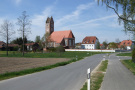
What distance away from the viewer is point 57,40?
308 ft

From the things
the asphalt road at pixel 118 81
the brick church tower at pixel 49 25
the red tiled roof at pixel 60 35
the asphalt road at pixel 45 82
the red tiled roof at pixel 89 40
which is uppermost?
the brick church tower at pixel 49 25

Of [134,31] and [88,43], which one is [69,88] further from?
[88,43]

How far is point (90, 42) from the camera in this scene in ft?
321

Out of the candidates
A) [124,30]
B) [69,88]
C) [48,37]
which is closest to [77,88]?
[69,88]

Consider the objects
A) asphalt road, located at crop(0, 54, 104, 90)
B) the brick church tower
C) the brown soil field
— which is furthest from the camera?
the brick church tower

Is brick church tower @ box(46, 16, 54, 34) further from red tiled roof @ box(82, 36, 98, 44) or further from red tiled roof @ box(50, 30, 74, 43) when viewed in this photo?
red tiled roof @ box(82, 36, 98, 44)

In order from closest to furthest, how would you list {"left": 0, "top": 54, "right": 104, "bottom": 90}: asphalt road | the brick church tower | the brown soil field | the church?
1. {"left": 0, "top": 54, "right": 104, "bottom": 90}: asphalt road
2. the brown soil field
3. the church
4. the brick church tower

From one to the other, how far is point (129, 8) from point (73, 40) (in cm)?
8782

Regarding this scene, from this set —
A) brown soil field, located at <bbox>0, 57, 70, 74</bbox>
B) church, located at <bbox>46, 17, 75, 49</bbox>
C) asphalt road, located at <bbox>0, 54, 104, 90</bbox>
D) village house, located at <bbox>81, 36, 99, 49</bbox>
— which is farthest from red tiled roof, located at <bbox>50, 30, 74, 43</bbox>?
asphalt road, located at <bbox>0, 54, 104, 90</bbox>

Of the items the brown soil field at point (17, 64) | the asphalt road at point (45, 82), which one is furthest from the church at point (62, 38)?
the asphalt road at point (45, 82)

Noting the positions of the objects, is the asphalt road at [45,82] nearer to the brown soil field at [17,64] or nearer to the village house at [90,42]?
the brown soil field at [17,64]

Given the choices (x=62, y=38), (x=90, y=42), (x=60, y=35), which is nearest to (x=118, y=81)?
(x=62, y=38)

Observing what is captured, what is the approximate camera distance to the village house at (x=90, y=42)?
97438mm

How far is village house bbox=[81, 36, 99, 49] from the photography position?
97.4 metres
